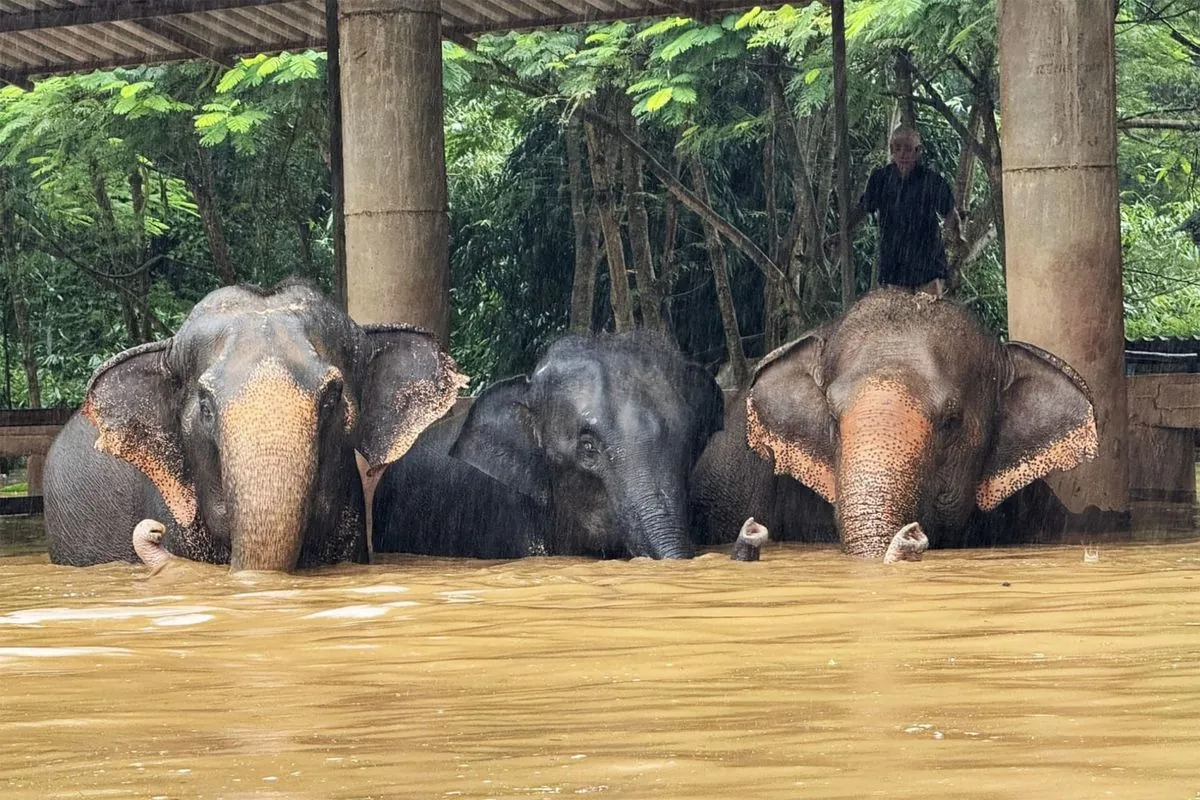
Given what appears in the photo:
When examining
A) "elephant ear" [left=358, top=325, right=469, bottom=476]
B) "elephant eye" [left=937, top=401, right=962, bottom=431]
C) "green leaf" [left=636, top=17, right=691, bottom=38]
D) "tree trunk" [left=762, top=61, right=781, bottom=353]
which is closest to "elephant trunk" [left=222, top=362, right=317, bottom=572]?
"elephant ear" [left=358, top=325, right=469, bottom=476]

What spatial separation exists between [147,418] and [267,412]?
0.99 metres

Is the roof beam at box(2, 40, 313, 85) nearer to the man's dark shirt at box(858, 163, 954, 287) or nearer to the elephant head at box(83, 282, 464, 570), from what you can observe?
the man's dark shirt at box(858, 163, 954, 287)

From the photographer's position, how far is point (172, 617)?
525 centimetres

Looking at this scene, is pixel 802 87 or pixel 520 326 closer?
pixel 802 87

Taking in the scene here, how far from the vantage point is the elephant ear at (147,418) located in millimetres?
7551

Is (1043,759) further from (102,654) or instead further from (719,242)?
(719,242)

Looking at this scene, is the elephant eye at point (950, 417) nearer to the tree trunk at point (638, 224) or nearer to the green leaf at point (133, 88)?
the tree trunk at point (638, 224)

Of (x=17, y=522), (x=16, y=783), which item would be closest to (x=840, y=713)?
(x=16, y=783)

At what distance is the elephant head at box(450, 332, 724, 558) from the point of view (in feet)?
24.8

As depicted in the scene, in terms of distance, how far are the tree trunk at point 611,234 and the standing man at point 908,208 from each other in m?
6.19

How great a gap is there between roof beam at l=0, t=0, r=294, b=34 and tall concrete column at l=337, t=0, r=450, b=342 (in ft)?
5.80

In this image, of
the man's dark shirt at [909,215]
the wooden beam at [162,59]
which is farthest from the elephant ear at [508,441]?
the wooden beam at [162,59]

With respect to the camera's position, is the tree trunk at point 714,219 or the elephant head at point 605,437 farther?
the tree trunk at point 714,219

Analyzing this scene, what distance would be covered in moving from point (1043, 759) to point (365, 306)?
6703mm
